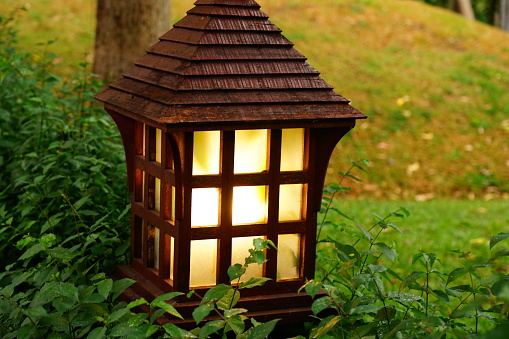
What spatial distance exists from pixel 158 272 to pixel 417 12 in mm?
12611

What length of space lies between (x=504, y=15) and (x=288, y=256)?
62.6 feet

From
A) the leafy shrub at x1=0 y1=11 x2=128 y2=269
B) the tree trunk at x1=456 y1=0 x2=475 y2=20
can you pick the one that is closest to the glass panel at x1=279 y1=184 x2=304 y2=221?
the leafy shrub at x1=0 y1=11 x2=128 y2=269

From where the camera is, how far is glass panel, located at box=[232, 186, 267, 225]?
2584 mm

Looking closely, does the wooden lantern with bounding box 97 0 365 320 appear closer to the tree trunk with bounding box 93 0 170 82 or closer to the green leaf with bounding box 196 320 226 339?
the green leaf with bounding box 196 320 226 339

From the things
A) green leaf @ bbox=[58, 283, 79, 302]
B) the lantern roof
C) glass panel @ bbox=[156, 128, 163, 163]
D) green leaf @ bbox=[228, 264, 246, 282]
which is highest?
the lantern roof

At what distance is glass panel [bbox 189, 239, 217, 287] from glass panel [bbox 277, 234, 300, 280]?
9.8 inches

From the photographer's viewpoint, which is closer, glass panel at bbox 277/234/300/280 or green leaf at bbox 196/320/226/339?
green leaf at bbox 196/320/226/339

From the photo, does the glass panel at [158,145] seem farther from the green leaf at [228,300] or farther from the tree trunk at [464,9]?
the tree trunk at [464,9]

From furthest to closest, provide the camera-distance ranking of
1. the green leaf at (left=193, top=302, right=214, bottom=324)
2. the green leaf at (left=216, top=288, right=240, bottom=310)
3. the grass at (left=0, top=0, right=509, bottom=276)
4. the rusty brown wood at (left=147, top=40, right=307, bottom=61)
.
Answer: the grass at (left=0, top=0, right=509, bottom=276) → the rusty brown wood at (left=147, top=40, right=307, bottom=61) → the green leaf at (left=216, top=288, right=240, bottom=310) → the green leaf at (left=193, top=302, right=214, bottom=324)

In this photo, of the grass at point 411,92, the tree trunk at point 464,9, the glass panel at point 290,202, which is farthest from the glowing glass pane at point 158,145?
the tree trunk at point 464,9

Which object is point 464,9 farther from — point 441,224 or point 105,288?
point 105,288

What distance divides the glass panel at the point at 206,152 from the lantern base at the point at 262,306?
46cm

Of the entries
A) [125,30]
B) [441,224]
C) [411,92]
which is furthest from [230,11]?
[411,92]

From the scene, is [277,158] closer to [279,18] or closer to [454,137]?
[454,137]
